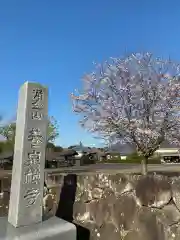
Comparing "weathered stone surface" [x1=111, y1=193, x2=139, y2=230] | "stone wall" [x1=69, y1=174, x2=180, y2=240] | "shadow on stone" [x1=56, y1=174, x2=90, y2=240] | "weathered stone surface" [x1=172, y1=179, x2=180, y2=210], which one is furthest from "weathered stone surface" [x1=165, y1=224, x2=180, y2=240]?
"shadow on stone" [x1=56, y1=174, x2=90, y2=240]

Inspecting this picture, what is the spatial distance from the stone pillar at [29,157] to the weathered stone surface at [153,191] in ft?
4.74

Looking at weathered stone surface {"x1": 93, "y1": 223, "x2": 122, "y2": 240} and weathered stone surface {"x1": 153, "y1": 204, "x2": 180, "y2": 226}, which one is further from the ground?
weathered stone surface {"x1": 153, "y1": 204, "x2": 180, "y2": 226}

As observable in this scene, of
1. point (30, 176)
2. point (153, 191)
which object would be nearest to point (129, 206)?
point (153, 191)

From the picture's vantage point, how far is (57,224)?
400 cm

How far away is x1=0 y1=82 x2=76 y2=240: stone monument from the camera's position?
151 inches

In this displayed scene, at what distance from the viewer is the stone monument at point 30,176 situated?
12.6ft

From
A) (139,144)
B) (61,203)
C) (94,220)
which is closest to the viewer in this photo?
(94,220)

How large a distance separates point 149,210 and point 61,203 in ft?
7.35

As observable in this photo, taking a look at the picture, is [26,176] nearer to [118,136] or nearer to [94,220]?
[94,220]

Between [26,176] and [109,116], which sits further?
[109,116]

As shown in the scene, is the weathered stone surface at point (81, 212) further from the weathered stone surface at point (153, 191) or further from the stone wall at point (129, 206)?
the weathered stone surface at point (153, 191)

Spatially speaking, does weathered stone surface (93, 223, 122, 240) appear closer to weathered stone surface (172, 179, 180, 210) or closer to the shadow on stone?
the shadow on stone

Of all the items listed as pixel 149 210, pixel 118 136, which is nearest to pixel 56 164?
pixel 118 136

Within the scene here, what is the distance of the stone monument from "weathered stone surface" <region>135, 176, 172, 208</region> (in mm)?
1090
